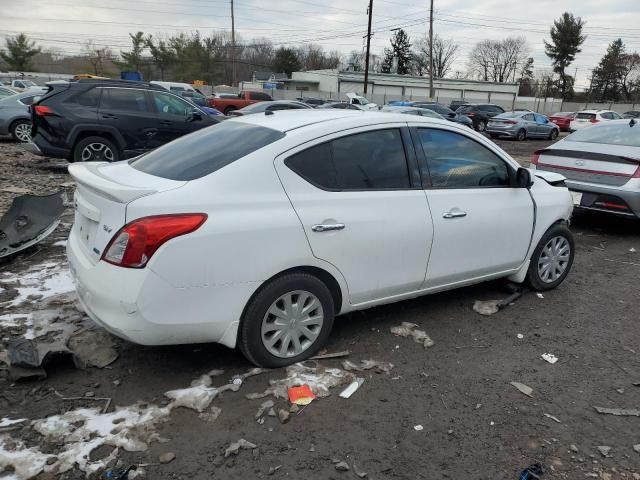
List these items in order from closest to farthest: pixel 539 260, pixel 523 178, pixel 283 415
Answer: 1. pixel 283 415
2. pixel 523 178
3. pixel 539 260

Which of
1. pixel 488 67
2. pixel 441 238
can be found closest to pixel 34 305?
pixel 441 238

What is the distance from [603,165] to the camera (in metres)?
6.85

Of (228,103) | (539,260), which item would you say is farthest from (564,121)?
(539,260)

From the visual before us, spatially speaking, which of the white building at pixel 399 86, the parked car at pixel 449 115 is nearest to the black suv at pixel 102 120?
the parked car at pixel 449 115

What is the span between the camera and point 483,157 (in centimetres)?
432

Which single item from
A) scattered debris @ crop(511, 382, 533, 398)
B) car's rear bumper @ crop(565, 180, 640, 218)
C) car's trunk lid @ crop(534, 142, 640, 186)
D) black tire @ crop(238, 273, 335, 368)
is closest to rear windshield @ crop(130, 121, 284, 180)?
black tire @ crop(238, 273, 335, 368)

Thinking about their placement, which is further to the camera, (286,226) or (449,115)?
(449,115)

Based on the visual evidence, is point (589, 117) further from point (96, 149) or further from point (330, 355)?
point (330, 355)

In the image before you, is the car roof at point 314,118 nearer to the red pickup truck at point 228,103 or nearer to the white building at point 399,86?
the red pickup truck at point 228,103

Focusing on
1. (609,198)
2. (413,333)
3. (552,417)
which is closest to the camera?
(552,417)

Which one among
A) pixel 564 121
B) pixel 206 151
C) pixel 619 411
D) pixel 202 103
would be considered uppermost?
pixel 206 151

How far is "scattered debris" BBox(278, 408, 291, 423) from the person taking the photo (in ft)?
9.63

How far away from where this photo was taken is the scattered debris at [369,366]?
3506mm

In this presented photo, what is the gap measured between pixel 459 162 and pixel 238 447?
2692 millimetres
